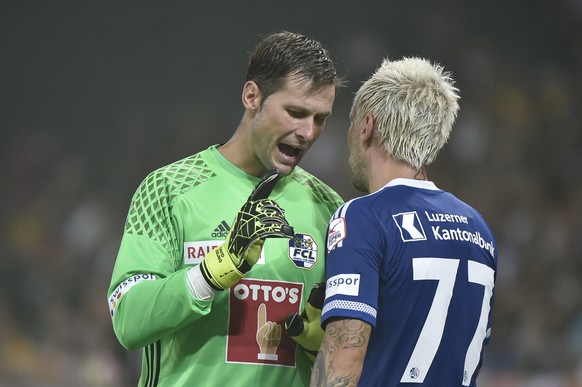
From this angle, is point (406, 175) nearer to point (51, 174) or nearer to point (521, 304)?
point (521, 304)

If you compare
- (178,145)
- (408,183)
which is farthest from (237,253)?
(178,145)

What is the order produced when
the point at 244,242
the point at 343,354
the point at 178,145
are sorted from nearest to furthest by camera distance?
1. the point at 343,354
2. the point at 244,242
3. the point at 178,145

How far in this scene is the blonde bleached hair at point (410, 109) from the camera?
242cm

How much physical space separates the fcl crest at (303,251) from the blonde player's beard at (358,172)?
32 cm

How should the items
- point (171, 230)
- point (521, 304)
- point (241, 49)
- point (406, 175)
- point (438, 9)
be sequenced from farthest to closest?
point (438, 9) < point (241, 49) < point (521, 304) < point (171, 230) < point (406, 175)

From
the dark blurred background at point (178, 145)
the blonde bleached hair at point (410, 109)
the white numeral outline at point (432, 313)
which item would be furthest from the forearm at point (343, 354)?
the dark blurred background at point (178, 145)

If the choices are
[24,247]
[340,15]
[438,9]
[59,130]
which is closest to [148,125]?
[59,130]

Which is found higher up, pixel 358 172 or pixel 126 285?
pixel 358 172

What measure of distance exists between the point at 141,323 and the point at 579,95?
6.57 m

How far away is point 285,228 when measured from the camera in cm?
237

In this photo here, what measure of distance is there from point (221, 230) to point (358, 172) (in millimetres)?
511

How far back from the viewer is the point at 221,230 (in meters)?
2.72

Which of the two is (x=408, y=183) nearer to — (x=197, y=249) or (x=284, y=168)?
(x=284, y=168)

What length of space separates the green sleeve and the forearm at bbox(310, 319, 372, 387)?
1.53ft
